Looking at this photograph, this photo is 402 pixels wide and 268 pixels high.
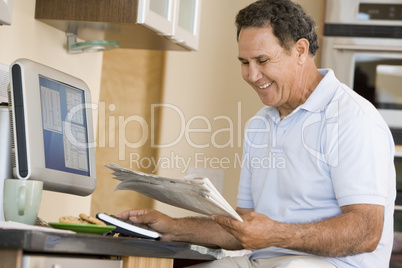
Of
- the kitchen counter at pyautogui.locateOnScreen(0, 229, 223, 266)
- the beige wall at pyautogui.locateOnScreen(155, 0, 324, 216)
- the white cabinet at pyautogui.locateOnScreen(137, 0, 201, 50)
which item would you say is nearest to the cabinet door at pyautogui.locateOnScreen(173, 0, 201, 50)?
the white cabinet at pyautogui.locateOnScreen(137, 0, 201, 50)

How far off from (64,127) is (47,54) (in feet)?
2.32

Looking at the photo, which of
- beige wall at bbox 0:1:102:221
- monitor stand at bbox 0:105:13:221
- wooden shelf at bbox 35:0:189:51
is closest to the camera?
monitor stand at bbox 0:105:13:221

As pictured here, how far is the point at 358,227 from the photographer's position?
1.44 meters

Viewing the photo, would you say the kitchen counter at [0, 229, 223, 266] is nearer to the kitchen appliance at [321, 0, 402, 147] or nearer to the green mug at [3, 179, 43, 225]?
the green mug at [3, 179, 43, 225]

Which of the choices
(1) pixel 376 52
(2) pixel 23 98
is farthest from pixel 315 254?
(1) pixel 376 52

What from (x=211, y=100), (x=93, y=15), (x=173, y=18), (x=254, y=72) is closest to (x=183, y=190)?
(x=254, y=72)

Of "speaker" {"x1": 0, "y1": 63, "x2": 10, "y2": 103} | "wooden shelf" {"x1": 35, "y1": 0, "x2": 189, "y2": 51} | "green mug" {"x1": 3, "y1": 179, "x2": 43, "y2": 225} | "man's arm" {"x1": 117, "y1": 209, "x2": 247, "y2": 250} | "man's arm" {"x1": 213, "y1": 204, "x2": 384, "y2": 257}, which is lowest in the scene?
"man's arm" {"x1": 117, "y1": 209, "x2": 247, "y2": 250}

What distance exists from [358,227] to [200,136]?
78.2 inches

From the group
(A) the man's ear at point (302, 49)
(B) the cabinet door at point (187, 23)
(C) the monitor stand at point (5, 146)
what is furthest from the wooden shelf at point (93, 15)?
(C) the monitor stand at point (5, 146)

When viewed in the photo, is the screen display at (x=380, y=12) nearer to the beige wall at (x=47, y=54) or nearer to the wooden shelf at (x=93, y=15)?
the wooden shelf at (x=93, y=15)

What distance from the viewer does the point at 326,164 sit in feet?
5.30

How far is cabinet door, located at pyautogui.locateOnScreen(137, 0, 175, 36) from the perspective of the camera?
7.09 feet

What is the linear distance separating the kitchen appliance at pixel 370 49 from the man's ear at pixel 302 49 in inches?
34.9

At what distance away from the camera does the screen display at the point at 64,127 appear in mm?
1551
